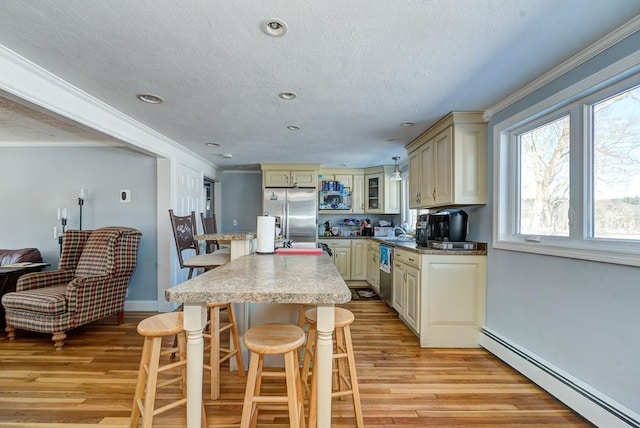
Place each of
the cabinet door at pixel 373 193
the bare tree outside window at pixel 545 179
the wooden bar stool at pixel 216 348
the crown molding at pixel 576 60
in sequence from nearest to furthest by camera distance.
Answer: the crown molding at pixel 576 60, the wooden bar stool at pixel 216 348, the bare tree outside window at pixel 545 179, the cabinet door at pixel 373 193

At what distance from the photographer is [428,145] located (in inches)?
128

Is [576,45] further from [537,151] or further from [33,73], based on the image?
[33,73]

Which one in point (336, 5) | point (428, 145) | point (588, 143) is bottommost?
point (588, 143)

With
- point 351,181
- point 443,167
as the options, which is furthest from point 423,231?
point 351,181

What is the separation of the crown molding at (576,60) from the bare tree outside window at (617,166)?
28 centimetres

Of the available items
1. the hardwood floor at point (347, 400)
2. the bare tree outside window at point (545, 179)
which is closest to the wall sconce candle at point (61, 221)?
the hardwood floor at point (347, 400)

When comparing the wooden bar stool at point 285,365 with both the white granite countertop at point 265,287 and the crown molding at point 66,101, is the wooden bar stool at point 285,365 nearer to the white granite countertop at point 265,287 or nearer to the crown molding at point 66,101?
the white granite countertop at point 265,287

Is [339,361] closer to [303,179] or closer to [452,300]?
[452,300]

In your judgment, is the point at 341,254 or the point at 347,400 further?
the point at 341,254

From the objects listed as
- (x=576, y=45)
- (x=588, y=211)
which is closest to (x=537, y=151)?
(x=588, y=211)

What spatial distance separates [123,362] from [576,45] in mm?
3782

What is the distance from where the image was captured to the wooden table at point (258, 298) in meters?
1.07

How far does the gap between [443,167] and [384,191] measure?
8.12ft

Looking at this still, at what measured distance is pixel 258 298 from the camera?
1.06 metres
